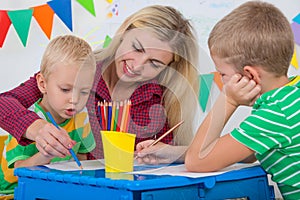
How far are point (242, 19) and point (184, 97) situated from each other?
0.23 m

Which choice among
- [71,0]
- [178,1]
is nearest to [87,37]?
[71,0]

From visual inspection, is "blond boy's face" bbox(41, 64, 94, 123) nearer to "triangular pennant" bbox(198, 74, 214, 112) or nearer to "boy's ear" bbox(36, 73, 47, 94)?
"boy's ear" bbox(36, 73, 47, 94)

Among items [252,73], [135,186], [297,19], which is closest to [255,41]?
[252,73]

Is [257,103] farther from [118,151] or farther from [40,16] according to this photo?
[40,16]

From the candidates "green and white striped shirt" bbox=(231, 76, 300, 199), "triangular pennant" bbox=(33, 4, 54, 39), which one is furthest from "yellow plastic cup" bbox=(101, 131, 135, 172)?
"triangular pennant" bbox=(33, 4, 54, 39)

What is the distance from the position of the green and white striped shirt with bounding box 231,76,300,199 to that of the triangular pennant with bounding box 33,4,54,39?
1135mm

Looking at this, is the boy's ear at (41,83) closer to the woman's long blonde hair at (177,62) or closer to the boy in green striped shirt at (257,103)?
the woman's long blonde hair at (177,62)

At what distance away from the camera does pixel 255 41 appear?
1011 mm

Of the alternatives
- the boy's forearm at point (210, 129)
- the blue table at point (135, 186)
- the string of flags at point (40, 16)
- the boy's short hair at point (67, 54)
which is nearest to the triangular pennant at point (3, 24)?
the string of flags at point (40, 16)

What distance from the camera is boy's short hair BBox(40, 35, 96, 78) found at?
4.30 ft

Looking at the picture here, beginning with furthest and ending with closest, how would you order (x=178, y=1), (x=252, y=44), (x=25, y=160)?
(x=178, y=1)
(x=25, y=160)
(x=252, y=44)

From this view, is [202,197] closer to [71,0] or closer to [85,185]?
[85,185]

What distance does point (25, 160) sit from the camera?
51.2 inches

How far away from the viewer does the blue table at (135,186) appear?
0.82m
